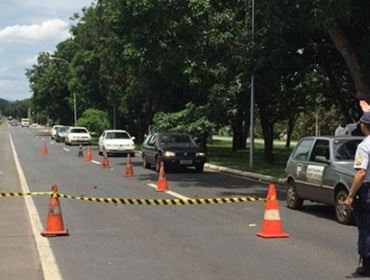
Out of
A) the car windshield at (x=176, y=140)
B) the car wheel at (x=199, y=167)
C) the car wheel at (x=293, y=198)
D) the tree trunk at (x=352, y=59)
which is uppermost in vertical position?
the tree trunk at (x=352, y=59)

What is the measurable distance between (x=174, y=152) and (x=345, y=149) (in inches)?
504

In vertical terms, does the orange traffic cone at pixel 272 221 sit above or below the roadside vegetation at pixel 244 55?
below

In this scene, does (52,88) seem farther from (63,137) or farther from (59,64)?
(63,137)

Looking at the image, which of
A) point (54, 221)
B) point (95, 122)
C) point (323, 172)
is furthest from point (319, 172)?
point (95, 122)

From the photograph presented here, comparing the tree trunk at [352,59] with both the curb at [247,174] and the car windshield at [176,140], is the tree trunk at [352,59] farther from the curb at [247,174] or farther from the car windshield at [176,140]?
the car windshield at [176,140]

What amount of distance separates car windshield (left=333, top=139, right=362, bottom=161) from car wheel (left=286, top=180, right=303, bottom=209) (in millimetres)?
1546

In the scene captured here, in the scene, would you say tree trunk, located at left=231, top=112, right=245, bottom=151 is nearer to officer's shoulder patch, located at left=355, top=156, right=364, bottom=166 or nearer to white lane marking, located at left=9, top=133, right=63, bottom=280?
white lane marking, located at left=9, top=133, right=63, bottom=280

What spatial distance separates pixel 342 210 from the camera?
11922 millimetres

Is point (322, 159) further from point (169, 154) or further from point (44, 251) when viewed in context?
point (169, 154)

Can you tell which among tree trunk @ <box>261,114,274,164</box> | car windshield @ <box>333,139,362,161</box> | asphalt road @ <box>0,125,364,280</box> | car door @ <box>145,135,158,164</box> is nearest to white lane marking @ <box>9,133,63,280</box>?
asphalt road @ <box>0,125,364,280</box>

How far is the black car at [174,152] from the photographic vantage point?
2509 centimetres

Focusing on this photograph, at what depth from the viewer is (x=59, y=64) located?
92.9 metres

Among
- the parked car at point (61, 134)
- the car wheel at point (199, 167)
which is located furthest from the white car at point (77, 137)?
the car wheel at point (199, 167)

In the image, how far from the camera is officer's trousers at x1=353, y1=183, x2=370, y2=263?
748 cm
